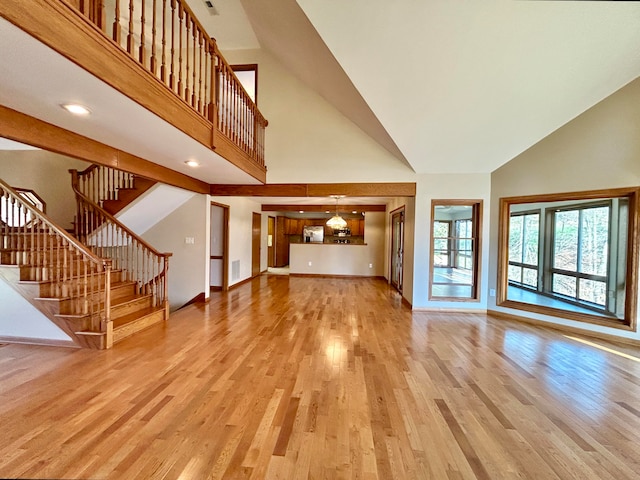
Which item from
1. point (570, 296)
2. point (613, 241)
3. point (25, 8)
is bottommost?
point (570, 296)

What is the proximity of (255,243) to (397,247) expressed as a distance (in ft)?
13.2

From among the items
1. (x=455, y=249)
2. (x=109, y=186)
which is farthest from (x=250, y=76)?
(x=455, y=249)

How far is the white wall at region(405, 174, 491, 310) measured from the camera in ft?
16.2

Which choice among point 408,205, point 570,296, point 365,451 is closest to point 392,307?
point 408,205

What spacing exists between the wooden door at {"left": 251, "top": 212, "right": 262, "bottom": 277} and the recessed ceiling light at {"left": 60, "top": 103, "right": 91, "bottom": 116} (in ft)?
19.2

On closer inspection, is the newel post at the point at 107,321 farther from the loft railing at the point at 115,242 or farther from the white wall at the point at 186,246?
the white wall at the point at 186,246

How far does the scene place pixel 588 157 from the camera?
391 cm

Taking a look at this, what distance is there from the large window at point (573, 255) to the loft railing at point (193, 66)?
4.39m

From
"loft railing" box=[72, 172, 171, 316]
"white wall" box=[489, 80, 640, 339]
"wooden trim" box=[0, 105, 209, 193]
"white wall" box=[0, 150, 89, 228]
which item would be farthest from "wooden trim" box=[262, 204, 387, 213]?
"wooden trim" box=[0, 105, 209, 193]

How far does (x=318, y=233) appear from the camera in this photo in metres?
11.4

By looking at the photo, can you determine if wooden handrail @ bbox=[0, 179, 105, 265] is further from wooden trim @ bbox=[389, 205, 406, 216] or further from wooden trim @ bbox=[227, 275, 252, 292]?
wooden trim @ bbox=[389, 205, 406, 216]

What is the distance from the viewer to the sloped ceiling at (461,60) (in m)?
2.55

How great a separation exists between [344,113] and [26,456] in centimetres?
508

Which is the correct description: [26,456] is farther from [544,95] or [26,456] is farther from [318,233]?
[318,233]
